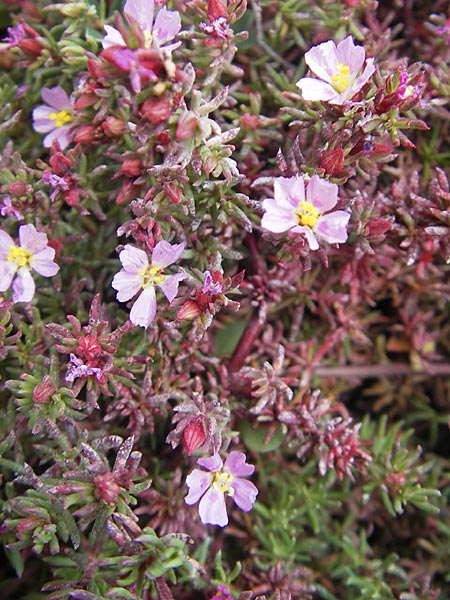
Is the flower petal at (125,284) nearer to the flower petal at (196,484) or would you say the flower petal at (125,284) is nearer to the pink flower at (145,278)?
the pink flower at (145,278)

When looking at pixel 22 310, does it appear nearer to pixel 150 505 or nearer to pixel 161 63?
pixel 150 505

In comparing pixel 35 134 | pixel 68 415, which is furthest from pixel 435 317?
pixel 35 134

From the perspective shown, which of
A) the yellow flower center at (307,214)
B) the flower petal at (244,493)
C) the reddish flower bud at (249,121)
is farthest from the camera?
the reddish flower bud at (249,121)

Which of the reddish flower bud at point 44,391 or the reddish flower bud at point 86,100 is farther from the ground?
the reddish flower bud at point 86,100

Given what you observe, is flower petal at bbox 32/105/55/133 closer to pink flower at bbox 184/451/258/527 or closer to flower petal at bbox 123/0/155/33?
flower petal at bbox 123/0/155/33

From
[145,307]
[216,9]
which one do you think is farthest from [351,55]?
[145,307]

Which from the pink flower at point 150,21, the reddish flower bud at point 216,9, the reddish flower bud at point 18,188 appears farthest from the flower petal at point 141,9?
the reddish flower bud at point 18,188

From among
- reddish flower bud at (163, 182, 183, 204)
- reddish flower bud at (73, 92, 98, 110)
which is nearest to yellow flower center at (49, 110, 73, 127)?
reddish flower bud at (73, 92, 98, 110)
